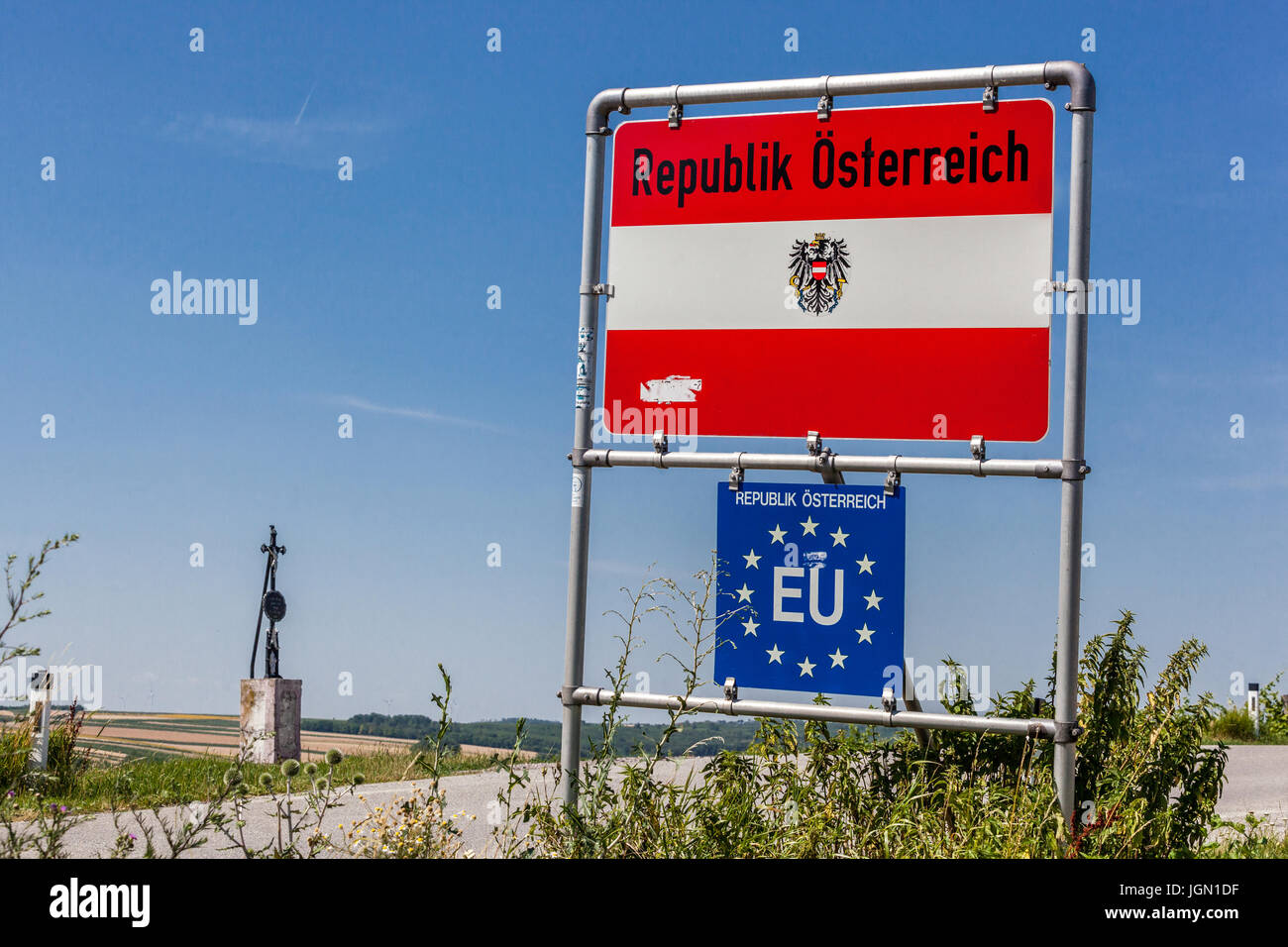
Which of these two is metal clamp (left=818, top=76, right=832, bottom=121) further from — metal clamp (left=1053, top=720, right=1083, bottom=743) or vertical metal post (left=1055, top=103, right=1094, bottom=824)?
metal clamp (left=1053, top=720, right=1083, bottom=743)

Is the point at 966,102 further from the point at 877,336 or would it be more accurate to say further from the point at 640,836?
the point at 640,836

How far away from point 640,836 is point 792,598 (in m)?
1.75

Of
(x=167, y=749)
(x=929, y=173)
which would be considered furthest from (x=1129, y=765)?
(x=167, y=749)

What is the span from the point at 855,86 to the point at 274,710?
1117 centimetres

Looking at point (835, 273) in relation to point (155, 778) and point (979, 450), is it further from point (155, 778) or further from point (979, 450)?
point (155, 778)

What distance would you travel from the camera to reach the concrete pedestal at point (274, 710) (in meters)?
14.5

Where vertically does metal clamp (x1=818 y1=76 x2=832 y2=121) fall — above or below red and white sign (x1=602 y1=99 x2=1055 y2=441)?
above

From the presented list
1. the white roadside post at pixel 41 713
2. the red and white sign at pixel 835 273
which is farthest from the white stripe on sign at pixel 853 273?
the white roadside post at pixel 41 713

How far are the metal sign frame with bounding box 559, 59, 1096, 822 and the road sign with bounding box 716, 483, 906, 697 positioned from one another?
14cm

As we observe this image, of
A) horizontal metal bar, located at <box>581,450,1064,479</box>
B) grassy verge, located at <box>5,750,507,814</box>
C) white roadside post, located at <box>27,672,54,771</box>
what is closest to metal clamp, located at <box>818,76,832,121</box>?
horizontal metal bar, located at <box>581,450,1064,479</box>

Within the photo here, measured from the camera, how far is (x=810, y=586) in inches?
255

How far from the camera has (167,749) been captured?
13648 millimetres

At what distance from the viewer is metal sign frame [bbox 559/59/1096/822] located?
19.7 ft
